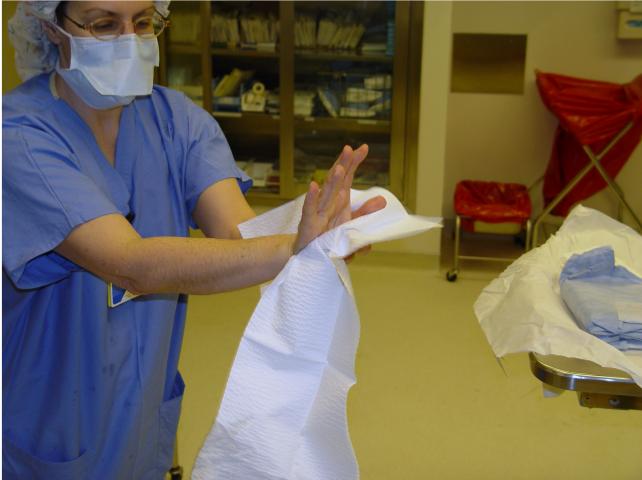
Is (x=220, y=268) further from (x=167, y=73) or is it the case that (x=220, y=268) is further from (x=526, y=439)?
(x=167, y=73)

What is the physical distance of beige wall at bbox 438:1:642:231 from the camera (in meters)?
4.05

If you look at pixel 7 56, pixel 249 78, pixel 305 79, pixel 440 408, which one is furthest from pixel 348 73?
pixel 440 408

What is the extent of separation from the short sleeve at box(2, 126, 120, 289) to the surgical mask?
169 millimetres

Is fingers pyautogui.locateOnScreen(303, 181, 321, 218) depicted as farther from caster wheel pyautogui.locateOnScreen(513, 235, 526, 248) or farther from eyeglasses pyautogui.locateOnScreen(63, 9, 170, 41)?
caster wheel pyautogui.locateOnScreen(513, 235, 526, 248)

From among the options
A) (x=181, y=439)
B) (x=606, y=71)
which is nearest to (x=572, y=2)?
(x=606, y=71)

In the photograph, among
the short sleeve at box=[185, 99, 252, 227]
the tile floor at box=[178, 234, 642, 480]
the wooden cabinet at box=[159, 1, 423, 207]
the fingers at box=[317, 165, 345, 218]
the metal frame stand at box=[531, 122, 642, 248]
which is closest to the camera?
the fingers at box=[317, 165, 345, 218]

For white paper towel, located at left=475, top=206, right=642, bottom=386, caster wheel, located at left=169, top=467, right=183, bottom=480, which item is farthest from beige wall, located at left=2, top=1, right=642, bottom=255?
caster wheel, located at left=169, top=467, right=183, bottom=480

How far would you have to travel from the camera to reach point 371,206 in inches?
44.6

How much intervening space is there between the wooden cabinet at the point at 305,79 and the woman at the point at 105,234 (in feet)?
7.51

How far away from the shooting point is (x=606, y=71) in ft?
13.4

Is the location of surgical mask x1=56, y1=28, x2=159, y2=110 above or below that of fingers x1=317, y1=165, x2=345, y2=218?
above

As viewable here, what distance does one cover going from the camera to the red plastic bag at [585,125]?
3.48m

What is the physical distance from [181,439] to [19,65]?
1.38m

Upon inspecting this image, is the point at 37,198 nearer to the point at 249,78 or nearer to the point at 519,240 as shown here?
the point at 249,78
